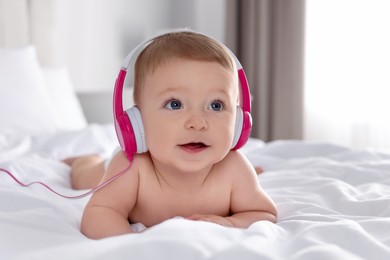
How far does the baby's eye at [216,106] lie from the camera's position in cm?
98

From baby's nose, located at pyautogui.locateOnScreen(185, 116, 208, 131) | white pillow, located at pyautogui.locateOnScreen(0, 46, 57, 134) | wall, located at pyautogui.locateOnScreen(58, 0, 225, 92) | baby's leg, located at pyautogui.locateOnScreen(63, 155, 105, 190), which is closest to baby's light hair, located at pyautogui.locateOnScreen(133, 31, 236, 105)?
baby's nose, located at pyautogui.locateOnScreen(185, 116, 208, 131)

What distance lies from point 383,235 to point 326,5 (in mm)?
2841

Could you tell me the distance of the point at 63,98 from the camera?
2783 mm

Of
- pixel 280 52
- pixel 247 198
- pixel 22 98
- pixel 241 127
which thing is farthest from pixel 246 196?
pixel 280 52

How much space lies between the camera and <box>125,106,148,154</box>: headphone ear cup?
99cm

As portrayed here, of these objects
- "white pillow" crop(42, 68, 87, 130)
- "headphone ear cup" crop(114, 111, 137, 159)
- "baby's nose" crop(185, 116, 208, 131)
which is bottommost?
"white pillow" crop(42, 68, 87, 130)

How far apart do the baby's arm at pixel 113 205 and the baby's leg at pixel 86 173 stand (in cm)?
34

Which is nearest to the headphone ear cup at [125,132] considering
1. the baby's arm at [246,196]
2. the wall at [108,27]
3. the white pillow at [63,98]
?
the baby's arm at [246,196]

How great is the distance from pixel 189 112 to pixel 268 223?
0.25 meters

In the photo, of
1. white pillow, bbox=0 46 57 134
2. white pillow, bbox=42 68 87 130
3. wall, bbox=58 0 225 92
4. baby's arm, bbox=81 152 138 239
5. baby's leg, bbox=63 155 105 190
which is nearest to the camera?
baby's arm, bbox=81 152 138 239

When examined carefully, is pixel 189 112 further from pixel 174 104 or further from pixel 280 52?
pixel 280 52

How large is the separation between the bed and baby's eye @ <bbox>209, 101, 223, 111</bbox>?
0.78ft

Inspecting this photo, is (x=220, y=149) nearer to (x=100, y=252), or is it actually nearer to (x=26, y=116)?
(x=100, y=252)

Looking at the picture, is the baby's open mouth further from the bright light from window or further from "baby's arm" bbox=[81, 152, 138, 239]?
the bright light from window
